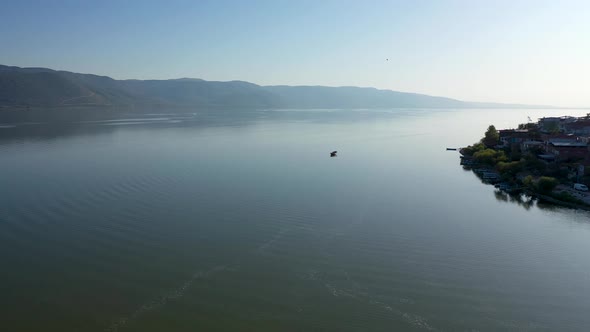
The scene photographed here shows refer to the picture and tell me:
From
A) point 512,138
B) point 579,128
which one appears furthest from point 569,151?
point 579,128

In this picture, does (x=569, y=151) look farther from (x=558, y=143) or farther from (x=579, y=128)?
(x=579, y=128)

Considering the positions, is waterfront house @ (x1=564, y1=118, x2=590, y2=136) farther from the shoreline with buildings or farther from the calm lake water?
the calm lake water

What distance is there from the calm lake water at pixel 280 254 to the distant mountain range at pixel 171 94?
3047cm

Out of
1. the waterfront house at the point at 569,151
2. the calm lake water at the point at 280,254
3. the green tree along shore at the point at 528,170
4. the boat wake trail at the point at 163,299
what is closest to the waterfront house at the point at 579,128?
the green tree along shore at the point at 528,170

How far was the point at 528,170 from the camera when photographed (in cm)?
711

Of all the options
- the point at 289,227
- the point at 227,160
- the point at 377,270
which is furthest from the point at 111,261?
the point at 227,160

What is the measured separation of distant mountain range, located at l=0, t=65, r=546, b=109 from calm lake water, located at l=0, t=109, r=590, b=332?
100.0ft

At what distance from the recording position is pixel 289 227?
416 cm

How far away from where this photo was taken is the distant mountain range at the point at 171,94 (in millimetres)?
33469

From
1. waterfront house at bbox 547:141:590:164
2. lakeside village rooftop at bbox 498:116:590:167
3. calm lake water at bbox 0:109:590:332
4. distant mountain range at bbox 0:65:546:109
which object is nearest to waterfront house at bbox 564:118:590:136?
lakeside village rooftop at bbox 498:116:590:167

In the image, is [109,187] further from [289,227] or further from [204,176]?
[289,227]

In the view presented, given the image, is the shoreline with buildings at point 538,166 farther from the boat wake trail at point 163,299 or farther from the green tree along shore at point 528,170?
the boat wake trail at point 163,299

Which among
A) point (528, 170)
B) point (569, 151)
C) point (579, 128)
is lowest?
point (528, 170)

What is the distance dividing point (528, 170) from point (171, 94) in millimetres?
60422
